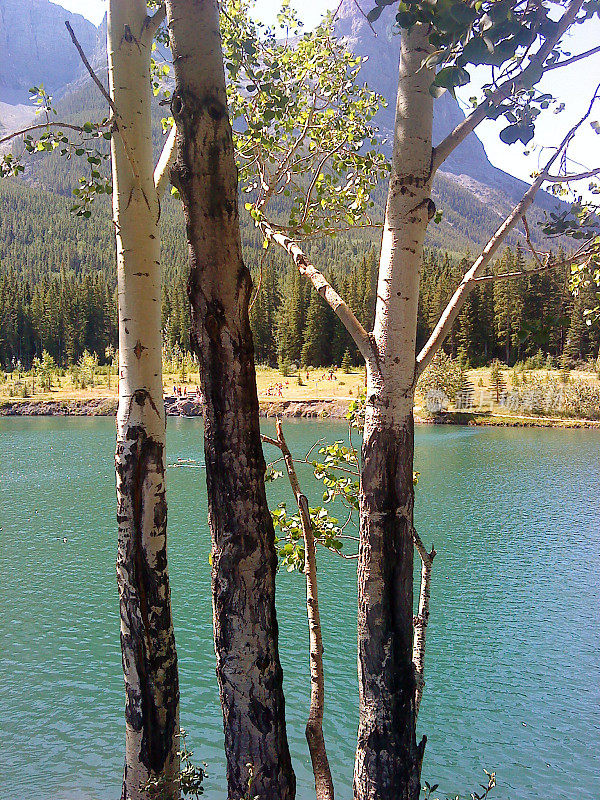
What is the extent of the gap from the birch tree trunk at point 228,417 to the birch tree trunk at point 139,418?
974mm

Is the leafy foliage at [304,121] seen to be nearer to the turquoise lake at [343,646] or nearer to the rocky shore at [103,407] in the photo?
the turquoise lake at [343,646]

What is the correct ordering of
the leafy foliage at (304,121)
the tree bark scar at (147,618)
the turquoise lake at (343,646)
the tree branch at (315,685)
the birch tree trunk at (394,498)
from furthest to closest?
the turquoise lake at (343,646) < the leafy foliage at (304,121) < the tree bark scar at (147,618) < the tree branch at (315,685) < the birch tree trunk at (394,498)

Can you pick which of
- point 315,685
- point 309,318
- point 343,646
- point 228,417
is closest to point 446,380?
point 309,318

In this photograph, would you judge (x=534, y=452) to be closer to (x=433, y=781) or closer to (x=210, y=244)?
(x=433, y=781)

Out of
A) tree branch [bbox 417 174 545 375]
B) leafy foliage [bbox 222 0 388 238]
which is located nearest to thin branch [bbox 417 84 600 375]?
tree branch [bbox 417 174 545 375]

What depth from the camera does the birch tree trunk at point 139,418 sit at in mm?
3271

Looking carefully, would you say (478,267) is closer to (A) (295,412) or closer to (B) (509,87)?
(B) (509,87)

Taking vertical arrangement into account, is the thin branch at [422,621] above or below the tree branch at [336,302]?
below

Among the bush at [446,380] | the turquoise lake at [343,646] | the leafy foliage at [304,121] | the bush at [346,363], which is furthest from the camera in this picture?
the bush at [346,363]

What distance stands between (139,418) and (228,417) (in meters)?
1.18

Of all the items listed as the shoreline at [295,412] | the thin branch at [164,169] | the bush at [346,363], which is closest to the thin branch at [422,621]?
the thin branch at [164,169]

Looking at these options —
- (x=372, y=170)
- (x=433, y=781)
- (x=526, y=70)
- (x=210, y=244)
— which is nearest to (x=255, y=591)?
(x=210, y=244)

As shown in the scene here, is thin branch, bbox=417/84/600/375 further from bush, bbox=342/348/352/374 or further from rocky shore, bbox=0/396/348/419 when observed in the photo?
bush, bbox=342/348/352/374

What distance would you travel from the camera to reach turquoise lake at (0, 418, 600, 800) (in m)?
7.34
